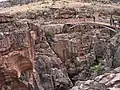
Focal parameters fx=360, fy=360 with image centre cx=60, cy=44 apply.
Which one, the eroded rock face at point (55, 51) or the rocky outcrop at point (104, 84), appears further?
the eroded rock face at point (55, 51)

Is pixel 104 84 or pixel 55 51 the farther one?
pixel 55 51

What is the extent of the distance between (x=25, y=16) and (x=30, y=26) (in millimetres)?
10769

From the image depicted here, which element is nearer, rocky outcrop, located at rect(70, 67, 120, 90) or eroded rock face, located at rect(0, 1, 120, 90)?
rocky outcrop, located at rect(70, 67, 120, 90)

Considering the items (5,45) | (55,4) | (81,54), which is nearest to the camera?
(5,45)

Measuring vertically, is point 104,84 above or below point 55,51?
above

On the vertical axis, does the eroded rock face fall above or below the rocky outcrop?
below

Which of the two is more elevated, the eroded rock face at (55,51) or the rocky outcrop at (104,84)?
the rocky outcrop at (104,84)

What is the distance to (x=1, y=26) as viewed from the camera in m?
18.9

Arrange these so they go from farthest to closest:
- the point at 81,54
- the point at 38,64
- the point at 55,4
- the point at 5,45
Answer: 1. the point at 55,4
2. the point at 81,54
3. the point at 38,64
4. the point at 5,45

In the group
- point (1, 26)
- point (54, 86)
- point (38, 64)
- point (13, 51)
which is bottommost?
point (54, 86)

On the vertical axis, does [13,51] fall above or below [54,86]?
above

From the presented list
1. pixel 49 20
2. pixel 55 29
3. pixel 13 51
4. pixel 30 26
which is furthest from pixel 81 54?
pixel 13 51

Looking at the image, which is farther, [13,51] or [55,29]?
[55,29]

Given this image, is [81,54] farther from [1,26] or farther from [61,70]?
[1,26]
